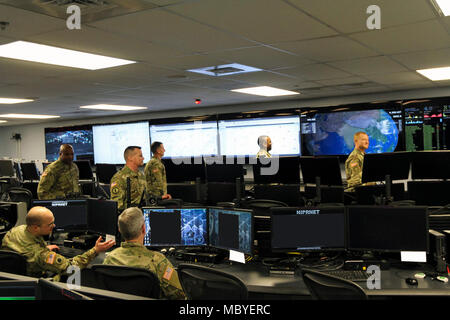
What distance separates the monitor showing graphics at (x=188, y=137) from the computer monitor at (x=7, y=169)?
10.00 feet

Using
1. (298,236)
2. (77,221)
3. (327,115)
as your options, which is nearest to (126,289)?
(298,236)

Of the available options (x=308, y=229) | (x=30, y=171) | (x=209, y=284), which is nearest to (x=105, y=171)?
(x=30, y=171)

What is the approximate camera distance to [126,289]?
7.37ft

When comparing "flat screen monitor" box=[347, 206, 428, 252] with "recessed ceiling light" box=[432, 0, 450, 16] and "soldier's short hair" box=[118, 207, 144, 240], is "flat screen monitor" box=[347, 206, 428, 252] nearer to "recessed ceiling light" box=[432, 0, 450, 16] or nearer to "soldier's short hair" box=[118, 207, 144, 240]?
"recessed ceiling light" box=[432, 0, 450, 16]

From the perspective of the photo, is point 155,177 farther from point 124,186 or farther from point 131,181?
point 124,186

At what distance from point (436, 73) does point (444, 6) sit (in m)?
3.17

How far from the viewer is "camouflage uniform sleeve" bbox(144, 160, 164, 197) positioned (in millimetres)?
5730

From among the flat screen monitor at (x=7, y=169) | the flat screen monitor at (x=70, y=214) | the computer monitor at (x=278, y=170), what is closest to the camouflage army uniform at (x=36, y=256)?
the flat screen monitor at (x=70, y=214)

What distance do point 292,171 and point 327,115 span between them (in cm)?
300

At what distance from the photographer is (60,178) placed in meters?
5.18

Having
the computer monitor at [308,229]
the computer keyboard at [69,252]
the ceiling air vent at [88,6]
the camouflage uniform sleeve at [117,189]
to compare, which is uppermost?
the ceiling air vent at [88,6]

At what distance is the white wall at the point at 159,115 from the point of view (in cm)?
743

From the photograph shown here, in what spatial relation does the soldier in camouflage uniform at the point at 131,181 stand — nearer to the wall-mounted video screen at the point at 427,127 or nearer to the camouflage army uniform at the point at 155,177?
the camouflage army uniform at the point at 155,177

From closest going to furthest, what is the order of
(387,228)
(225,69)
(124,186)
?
(387,228) → (124,186) → (225,69)
